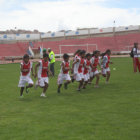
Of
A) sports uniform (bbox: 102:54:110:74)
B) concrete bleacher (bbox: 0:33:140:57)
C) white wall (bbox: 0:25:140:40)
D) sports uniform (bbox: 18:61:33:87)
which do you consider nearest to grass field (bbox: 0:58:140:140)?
sports uniform (bbox: 18:61:33:87)

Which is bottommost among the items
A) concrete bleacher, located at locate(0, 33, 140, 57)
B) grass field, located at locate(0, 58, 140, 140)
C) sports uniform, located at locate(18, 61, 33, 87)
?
grass field, located at locate(0, 58, 140, 140)

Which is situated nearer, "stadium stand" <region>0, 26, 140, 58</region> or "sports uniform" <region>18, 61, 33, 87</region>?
"sports uniform" <region>18, 61, 33, 87</region>

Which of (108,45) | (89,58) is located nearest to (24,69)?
(89,58)

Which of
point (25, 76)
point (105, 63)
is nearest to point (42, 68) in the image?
point (25, 76)

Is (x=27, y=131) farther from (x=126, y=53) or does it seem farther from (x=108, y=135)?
(x=126, y=53)

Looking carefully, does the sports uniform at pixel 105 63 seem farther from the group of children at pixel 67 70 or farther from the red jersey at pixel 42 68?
the red jersey at pixel 42 68

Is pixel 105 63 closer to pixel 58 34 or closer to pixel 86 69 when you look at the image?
pixel 86 69

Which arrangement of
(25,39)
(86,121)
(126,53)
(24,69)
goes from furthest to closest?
(25,39) → (126,53) → (24,69) → (86,121)

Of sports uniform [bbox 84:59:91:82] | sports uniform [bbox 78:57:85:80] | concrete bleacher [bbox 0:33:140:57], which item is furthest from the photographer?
concrete bleacher [bbox 0:33:140:57]

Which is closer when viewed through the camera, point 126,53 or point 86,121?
point 86,121

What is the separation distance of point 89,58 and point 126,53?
137ft

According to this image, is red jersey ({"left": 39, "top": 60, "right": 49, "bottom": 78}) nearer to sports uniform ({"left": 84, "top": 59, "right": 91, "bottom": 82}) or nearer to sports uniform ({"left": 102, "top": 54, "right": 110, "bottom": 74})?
sports uniform ({"left": 84, "top": 59, "right": 91, "bottom": 82})

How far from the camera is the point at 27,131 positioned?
589 cm

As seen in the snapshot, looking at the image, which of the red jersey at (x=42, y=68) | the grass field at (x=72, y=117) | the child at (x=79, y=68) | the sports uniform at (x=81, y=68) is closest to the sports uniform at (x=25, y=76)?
the red jersey at (x=42, y=68)
